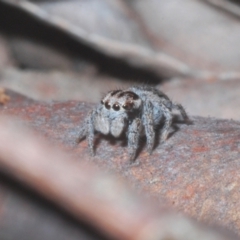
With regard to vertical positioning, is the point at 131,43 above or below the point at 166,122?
above

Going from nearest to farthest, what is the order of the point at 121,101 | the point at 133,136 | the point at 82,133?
the point at 82,133, the point at 133,136, the point at 121,101

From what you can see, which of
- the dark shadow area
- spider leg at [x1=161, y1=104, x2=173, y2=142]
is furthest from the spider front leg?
the dark shadow area

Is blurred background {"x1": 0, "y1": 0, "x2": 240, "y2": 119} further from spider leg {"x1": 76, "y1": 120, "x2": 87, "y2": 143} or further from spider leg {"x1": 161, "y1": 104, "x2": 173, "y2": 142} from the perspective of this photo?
spider leg {"x1": 76, "y1": 120, "x2": 87, "y2": 143}

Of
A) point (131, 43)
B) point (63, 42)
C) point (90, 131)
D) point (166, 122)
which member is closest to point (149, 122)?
point (166, 122)

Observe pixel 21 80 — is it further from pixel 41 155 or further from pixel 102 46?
pixel 41 155

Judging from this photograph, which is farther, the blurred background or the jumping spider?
the blurred background

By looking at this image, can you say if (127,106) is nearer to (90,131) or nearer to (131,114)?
(131,114)
